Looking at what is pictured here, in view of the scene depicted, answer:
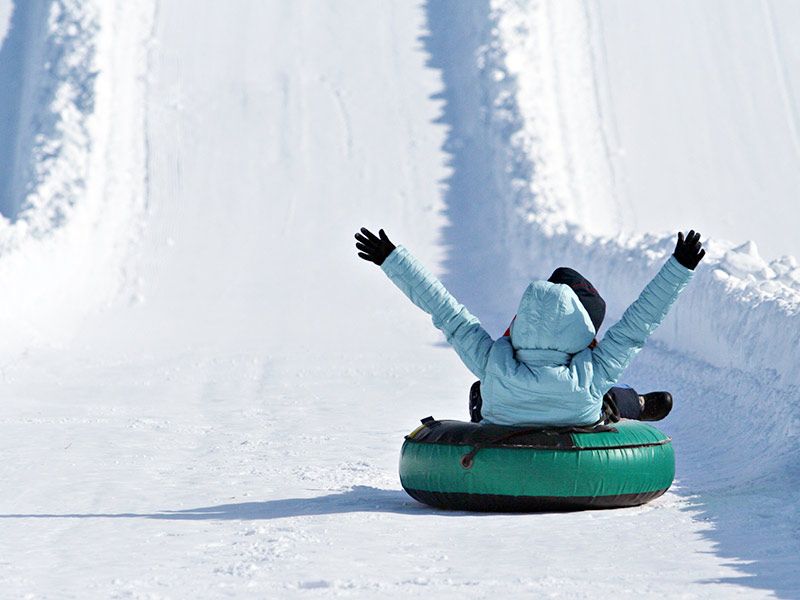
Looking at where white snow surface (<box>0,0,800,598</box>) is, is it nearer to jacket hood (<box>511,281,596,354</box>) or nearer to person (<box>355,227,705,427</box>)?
person (<box>355,227,705,427</box>)

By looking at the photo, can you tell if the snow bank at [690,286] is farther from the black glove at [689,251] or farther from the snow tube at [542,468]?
the black glove at [689,251]

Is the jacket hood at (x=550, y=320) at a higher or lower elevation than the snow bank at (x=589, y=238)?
lower

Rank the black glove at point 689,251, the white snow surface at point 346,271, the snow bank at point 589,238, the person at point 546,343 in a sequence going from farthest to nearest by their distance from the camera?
the snow bank at point 589,238 < the person at point 546,343 < the black glove at point 689,251 < the white snow surface at point 346,271

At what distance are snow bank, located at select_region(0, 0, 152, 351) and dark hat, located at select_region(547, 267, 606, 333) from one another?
6.20 metres

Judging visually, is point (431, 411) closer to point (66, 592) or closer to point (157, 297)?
point (66, 592)

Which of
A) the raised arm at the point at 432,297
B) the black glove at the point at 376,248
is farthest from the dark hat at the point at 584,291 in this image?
the black glove at the point at 376,248

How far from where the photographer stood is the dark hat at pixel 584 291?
17.9 feet

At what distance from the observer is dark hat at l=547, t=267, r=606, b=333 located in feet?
17.9

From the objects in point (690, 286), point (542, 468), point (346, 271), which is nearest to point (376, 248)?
point (542, 468)

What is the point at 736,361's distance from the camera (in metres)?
8.04

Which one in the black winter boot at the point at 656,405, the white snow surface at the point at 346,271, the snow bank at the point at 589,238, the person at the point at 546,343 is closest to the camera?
the white snow surface at the point at 346,271

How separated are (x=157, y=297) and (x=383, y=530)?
26.8 feet

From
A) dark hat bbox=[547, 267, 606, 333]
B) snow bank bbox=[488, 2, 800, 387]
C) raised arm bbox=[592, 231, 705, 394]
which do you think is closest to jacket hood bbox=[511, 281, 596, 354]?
raised arm bbox=[592, 231, 705, 394]

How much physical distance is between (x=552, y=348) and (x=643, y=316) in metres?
0.34
